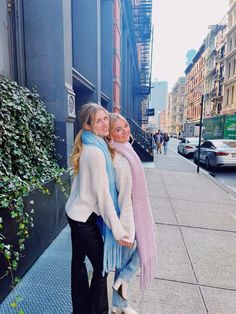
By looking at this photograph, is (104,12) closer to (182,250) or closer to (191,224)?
(191,224)

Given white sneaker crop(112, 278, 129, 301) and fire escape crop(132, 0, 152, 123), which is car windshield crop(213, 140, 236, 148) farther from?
fire escape crop(132, 0, 152, 123)

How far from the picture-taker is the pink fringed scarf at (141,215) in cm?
175

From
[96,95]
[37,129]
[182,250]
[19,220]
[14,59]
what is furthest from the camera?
[96,95]

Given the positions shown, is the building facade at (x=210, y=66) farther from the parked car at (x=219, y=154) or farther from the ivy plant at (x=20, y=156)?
the ivy plant at (x=20, y=156)

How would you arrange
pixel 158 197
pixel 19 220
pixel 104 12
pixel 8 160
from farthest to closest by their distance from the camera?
pixel 104 12
pixel 158 197
pixel 8 160
pixel 19 220

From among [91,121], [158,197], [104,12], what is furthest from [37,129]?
[104,12]

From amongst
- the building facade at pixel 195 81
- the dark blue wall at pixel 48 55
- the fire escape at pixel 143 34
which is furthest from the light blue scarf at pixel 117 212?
the building facade at pixel 195 81

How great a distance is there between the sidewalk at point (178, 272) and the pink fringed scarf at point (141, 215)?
0.70 m

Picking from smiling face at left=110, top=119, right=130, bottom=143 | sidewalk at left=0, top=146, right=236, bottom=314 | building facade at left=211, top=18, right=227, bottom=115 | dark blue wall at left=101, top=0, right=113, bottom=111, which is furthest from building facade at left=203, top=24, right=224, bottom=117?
smiling face at left=110, top=119, right=130, bottom=143

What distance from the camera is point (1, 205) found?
208 centimetres

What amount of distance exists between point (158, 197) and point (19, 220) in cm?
427

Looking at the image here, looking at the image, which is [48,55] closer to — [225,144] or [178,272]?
[178,272]

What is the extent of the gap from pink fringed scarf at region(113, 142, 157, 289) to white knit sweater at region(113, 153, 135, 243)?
0.05 metres

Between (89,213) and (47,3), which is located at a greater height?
(47,3)
